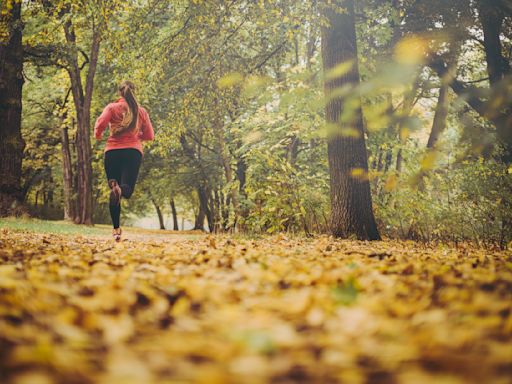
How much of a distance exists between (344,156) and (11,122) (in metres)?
9.77

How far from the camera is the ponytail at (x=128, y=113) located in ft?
19.4

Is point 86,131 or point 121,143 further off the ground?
point 86,131

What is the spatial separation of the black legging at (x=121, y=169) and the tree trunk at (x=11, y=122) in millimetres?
7015

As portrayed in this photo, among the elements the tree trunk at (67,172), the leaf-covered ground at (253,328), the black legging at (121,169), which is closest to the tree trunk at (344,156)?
the black legging at (121,169)

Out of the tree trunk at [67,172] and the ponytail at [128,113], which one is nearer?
the ponytail at [128,113]

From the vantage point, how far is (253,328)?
4.67 feet

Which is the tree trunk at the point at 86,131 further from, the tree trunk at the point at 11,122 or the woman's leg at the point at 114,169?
the woman's leg at the point at 114,169

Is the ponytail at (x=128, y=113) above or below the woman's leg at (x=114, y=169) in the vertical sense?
above

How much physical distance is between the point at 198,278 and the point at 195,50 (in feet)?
21.4

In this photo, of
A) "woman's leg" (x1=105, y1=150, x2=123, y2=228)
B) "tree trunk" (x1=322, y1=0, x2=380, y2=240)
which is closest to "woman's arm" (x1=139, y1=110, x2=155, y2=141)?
"woman's leg" (x1=105, y1=150, x2=123, y2=228)

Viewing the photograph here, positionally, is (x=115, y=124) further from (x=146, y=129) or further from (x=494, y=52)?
(x=494, y=52)

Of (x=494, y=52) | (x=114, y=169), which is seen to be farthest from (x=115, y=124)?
(x=494, y=52)

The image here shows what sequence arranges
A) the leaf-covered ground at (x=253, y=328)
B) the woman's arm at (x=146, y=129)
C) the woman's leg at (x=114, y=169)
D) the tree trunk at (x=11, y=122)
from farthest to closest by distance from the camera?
the tree trunk at (x=11, y=122) → the woman's arm at (x=146, y=129) → the woman's leg at (x=114, y=169) → the leaf-covered ground at (x=253, y=328)

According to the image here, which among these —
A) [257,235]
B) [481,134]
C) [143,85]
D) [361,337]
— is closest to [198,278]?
[361,337]
